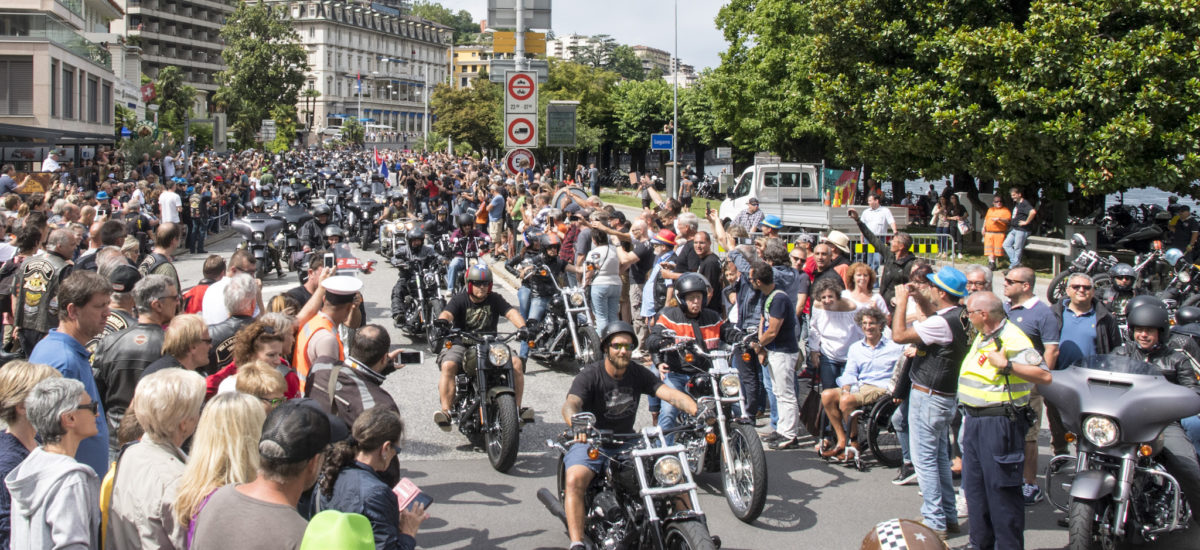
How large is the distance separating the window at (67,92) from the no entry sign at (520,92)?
109 feet

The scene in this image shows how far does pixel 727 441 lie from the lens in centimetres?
698

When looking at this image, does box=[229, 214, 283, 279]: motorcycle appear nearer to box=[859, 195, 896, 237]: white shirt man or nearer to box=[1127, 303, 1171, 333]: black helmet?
box=[859, 195, 896, 237]: white shirt man

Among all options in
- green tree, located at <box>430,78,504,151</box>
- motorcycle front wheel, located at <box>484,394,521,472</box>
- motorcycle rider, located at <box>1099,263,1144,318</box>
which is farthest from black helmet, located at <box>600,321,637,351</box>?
green tree, located at <box>430,78,504,151</box>

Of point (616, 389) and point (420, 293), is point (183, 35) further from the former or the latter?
point (616, 389)

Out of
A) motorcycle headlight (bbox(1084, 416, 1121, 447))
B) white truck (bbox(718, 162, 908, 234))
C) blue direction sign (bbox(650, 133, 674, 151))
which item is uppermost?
blue direction sign (bbox(650, 133, 674, 151))

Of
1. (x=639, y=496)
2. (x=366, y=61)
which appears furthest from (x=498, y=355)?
(x=366, y=61)

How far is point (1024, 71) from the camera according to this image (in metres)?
20.6

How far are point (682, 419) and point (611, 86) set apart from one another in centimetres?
6319

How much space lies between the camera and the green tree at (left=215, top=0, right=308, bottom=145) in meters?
91.9

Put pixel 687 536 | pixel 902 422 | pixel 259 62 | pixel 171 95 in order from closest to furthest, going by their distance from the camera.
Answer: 1. pixel 687 536
2. pixel 902 422
3. pixel 171 95
4. pixel 259 62

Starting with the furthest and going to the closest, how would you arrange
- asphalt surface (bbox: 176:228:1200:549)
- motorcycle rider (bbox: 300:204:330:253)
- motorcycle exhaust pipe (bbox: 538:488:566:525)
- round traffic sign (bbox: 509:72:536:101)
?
round traffic sign (bbox: 509:72:536:101), motorcycle rider (bbox: 300:204:330:253), asphalt surface (bbox: 176:228:1200:549), motorcycle exhaust pipe (bbox: 538:488:566:525)

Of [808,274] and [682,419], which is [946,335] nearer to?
[682,419]

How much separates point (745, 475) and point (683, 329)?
4.40 ft

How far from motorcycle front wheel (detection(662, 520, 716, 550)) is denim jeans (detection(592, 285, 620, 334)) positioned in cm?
629
